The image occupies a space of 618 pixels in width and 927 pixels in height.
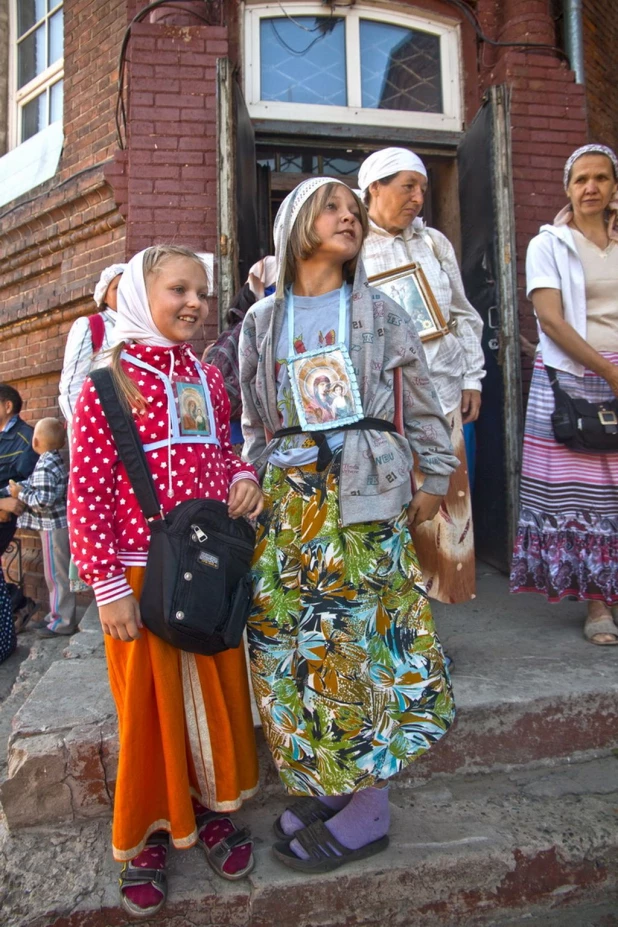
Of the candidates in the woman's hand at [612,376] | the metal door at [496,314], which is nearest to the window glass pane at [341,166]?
the metal door at [496,314]

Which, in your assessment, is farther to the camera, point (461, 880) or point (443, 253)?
point (443, 253)

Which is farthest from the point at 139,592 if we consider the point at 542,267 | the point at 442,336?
the point at 542,267

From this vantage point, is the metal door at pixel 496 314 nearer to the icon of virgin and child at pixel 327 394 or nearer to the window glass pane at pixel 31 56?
the icon of virgin and child at pixel 327 394

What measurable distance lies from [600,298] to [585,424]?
0.59 meters

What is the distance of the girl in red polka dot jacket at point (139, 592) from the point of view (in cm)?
162

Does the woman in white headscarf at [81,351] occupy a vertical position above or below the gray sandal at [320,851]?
above

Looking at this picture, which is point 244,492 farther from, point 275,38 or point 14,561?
point 14,561

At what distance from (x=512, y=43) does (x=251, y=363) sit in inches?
146

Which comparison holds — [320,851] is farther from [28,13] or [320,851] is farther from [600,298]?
[28,13]

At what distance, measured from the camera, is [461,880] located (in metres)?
1.78

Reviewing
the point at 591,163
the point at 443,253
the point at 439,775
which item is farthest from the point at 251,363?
the point at 591,163

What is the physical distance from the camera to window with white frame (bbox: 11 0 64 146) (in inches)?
213

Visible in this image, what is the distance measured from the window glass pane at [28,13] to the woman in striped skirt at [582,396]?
533cm

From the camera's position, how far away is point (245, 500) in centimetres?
175
